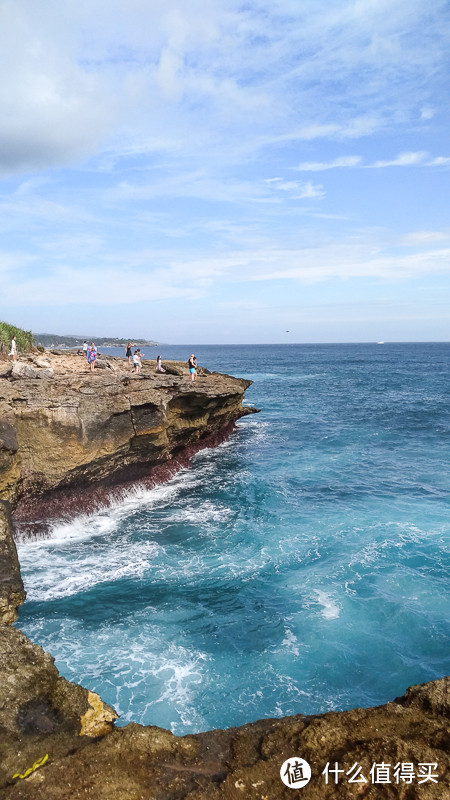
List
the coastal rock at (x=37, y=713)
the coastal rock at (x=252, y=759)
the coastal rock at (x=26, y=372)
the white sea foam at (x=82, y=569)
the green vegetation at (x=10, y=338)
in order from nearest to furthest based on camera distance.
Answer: the coastal rock at (x=252, y=759) < the coastal rock at (x=37, y=713) < the white sea foam at (x=82, y=569) < the coastal rock at (x=26, y=372) < the green vegetation at (x=10, y=338)

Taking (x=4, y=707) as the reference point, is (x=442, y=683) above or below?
above

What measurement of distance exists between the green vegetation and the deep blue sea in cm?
1623

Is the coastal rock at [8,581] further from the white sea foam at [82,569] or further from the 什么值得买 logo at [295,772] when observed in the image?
the 什么值得买 logo at [295,772]

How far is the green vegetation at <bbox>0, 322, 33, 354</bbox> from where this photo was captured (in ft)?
105

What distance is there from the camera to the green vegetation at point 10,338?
32.1m

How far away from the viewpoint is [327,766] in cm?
546

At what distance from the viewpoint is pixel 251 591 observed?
14.8 meters

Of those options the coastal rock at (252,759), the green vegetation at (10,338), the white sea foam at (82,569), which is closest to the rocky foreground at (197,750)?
the coastal rock at (252,759)

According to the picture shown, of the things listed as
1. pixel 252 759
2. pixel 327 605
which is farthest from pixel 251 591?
pixel 252 759

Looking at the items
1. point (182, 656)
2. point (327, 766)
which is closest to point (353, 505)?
point (182, 656)

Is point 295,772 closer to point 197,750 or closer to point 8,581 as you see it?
point 197,750

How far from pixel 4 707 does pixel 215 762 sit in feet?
11.4

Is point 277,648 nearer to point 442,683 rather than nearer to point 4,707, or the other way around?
point 442,683

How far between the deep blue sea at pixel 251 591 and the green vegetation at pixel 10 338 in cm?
1623
